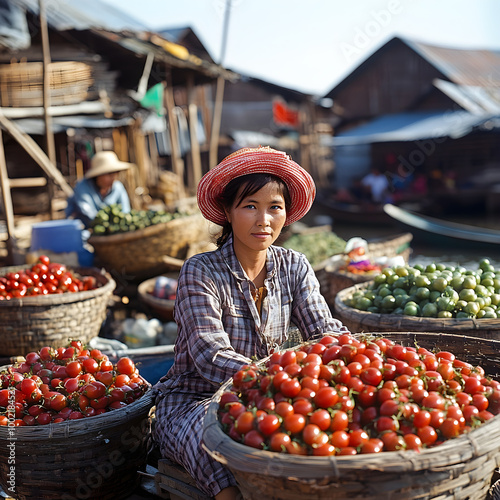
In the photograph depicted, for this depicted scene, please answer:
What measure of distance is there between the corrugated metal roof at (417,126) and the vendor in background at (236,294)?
14158 mm

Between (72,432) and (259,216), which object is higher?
(259,216)

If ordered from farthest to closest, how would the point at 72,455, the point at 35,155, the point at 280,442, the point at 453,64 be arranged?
1. the point at 453,64
2. the point at 35,155
3. the point at 72,455
4. the point at 280,442

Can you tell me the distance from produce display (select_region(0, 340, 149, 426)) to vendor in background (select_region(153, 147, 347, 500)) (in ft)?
0.68

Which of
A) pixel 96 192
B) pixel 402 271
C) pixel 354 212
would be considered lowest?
pixel 354 212

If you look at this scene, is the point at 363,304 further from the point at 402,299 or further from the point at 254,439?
the point at 254,439

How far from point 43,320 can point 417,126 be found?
16175 millimetres

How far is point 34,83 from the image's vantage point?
7.98 metres

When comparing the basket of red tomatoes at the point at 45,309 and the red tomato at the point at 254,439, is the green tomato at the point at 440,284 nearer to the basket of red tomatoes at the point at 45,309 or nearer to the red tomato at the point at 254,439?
the red tomato at the point at 254,439

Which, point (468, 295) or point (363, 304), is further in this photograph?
point (363, 304)

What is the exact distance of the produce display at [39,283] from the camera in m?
3.91

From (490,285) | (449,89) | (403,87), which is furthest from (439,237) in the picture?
(403,87)

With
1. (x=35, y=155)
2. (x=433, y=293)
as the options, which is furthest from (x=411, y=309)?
(x=35, y=155)

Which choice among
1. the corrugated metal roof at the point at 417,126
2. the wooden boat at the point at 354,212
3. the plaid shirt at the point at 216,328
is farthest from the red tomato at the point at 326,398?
the corrugated metal roof at the point at 417,126

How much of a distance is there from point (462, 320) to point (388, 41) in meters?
19.3
